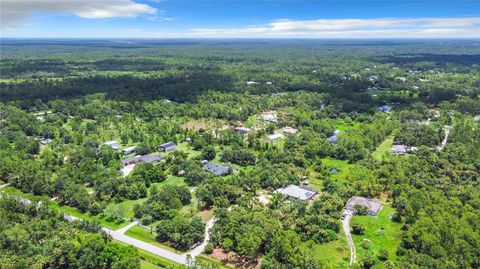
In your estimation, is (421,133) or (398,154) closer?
(398,154)

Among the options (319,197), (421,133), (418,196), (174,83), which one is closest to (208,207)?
(319,197)

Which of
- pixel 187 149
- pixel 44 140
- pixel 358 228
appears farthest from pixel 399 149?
pixel 44 140

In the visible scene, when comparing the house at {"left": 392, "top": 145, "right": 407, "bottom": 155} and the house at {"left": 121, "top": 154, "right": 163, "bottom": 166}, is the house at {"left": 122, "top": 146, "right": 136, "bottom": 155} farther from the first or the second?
the house at {"left": 392, "top": 145, "right": 407, "bottom": 155}

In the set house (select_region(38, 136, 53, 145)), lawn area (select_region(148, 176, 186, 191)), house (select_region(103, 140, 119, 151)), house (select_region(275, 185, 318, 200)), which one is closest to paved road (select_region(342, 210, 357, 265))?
house (select_region(275, 185, 318, 200))

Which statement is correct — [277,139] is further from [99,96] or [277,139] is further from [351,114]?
[99,96]

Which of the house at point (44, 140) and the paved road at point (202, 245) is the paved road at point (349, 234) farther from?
the house at point (44, 140)

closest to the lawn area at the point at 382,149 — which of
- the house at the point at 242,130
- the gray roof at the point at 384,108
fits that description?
the gray roof at the point at 384,108

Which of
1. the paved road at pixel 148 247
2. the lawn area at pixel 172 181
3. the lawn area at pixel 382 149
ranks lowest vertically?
the paved road at pixel 148 247
